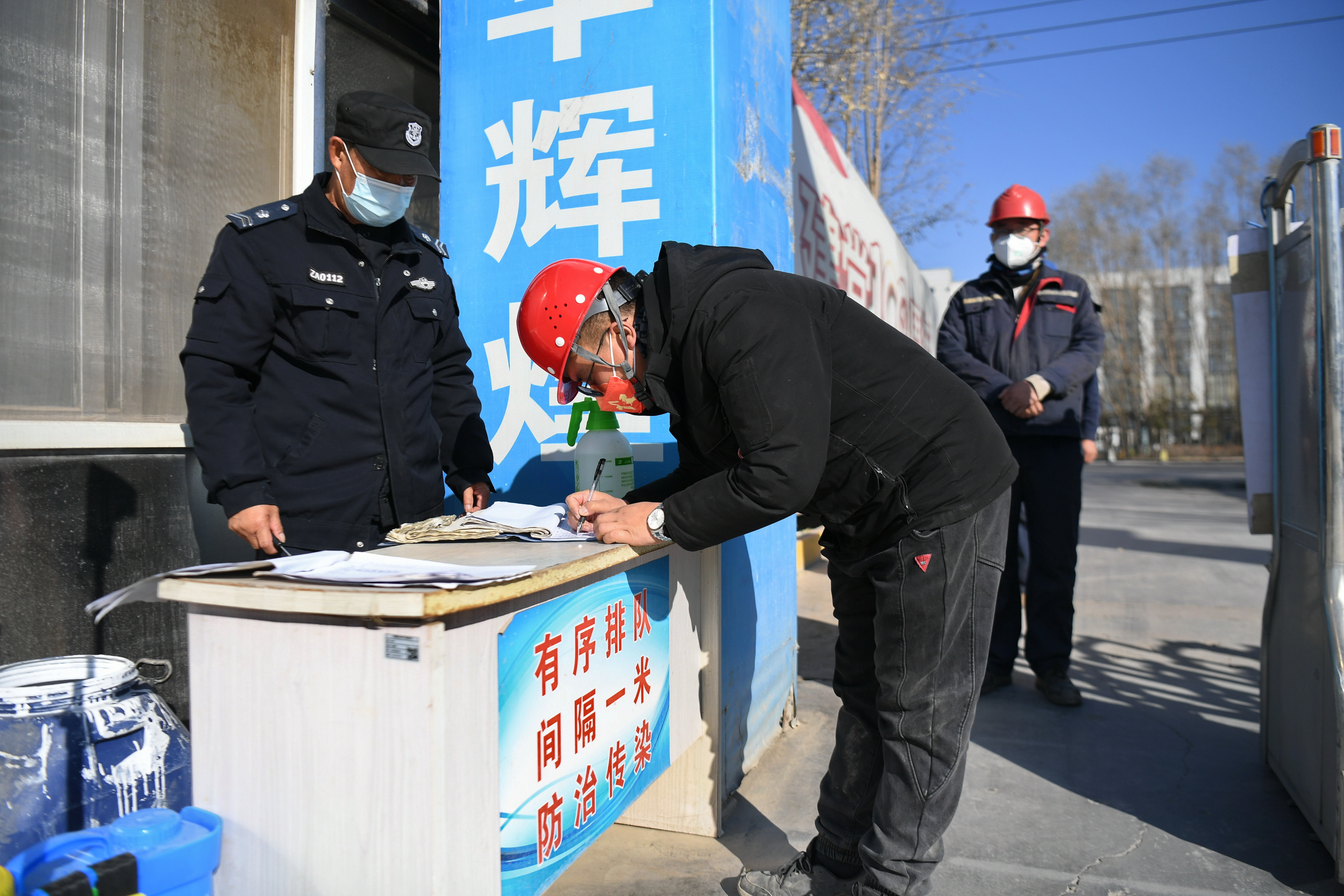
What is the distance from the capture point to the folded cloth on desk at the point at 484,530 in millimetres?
1881

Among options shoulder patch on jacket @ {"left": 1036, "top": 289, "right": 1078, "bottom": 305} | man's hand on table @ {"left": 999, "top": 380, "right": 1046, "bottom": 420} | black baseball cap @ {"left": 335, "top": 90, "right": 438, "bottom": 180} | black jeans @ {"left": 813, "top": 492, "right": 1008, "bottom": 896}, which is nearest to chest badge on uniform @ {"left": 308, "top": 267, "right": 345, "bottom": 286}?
black baseball cap @ {"left": 335, "top": 90, "right": 438, "bottom": 180}

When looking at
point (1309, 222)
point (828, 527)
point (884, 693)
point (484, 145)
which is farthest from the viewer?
point (484, 145)

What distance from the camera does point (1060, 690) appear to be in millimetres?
3607

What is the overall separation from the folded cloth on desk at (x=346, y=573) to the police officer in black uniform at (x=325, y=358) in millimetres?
559

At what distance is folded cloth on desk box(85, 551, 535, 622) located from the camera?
Result: 4.08 feet

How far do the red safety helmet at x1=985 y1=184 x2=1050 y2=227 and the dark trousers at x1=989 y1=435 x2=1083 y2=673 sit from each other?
985 millimetres

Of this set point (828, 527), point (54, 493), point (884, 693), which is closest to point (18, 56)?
point (54, 493)

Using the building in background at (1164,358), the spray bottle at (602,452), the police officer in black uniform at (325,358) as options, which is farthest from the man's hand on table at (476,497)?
the building in background at (1164,358)

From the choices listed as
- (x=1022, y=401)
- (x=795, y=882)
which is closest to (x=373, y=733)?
(x=795, y=882)

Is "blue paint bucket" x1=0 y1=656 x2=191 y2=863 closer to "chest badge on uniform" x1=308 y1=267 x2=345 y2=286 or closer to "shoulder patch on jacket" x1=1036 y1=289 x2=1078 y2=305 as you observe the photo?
"chest badge on uniform" x1=308 y1=267 x2=345 y2=286

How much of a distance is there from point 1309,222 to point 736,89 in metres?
1.74

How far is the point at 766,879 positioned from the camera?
2.14m

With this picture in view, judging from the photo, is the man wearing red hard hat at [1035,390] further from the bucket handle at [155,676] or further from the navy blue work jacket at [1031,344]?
the bucket handle at [155,676]

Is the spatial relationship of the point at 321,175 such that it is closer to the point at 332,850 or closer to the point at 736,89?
the point at 736,89
